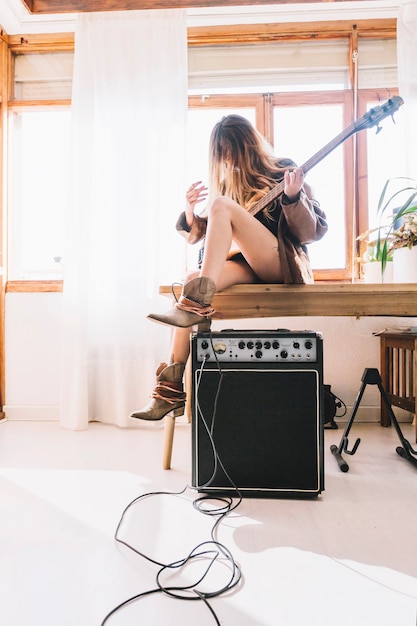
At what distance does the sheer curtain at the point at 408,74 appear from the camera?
7.70ft

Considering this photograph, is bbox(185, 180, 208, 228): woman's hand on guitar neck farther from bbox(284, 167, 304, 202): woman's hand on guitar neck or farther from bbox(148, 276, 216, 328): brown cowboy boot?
bbox(148, 276, 216, 328): brown cowboy boot

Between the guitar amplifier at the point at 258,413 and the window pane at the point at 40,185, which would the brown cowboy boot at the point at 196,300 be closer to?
the guitar amplifier at the point at 258,413

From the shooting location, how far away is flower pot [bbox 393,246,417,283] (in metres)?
1.92

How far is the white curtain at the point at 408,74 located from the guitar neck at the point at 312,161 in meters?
1.12

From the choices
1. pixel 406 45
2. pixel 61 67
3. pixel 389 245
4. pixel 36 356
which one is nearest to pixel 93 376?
pixel 36 356

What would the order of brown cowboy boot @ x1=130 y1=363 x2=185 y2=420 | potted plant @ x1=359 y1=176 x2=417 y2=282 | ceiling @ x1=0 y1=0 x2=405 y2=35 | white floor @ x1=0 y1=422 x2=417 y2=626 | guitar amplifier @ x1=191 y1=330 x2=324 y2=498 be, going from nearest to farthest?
1. white floor @ x1=0 y1=422 x2=417 y2=626
2. guitar amplifier @ x1=191 y1=330 x2=324 y2=498
3. brown cowboy boot @ x1=130 y1=363 x2=185 y2=420
4. potted plant @ x1=359 y1=176 x2=417 y2=282
5. ceiling @ x1=0 y1=0 x2=405 y2=35

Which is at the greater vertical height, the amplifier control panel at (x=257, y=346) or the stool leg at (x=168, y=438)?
the amplifier control panel at (x=257, y=346)

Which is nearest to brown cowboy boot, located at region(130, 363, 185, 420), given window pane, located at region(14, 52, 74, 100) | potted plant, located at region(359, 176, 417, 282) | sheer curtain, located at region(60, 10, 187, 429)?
sheer curtain, located at region(60, 10, 187, 429)

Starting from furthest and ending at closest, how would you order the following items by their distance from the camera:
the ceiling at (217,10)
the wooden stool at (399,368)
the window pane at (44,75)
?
the window pane at (44,75), the ceiling at (217,10), the wooden stool at (399,368)

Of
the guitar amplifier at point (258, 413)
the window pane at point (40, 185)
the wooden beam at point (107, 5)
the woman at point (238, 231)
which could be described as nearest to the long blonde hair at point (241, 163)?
the woman at point (238, 231)

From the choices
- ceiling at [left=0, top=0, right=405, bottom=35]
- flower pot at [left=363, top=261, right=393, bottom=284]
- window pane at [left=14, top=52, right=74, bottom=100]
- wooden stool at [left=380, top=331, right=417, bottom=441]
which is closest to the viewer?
wooden stool at [left=380, top=331, right=417, bottom=441]

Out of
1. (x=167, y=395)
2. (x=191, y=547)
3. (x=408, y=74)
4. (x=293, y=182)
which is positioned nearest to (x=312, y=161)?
(x=293, y=182)

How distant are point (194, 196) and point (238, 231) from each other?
0.34 m

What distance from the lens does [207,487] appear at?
4.40 ft
